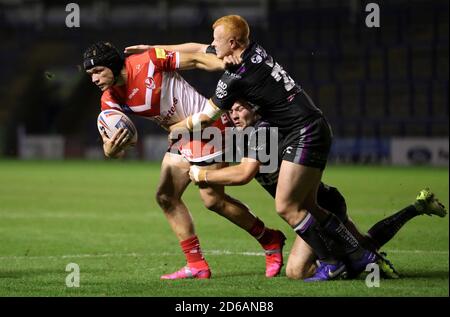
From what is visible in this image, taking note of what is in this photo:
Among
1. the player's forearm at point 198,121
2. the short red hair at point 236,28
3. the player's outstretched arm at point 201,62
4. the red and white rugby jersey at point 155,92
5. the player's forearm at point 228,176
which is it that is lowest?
the player's forearm at point 228,176

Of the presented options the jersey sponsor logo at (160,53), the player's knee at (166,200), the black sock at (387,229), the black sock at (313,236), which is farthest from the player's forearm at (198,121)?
the black sock at (387,229)

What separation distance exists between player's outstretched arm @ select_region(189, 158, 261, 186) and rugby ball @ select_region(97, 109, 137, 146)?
2.22 ft

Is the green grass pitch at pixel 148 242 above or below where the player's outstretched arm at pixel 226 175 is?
below

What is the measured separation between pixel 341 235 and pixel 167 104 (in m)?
1.97

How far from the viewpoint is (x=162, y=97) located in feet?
26.5

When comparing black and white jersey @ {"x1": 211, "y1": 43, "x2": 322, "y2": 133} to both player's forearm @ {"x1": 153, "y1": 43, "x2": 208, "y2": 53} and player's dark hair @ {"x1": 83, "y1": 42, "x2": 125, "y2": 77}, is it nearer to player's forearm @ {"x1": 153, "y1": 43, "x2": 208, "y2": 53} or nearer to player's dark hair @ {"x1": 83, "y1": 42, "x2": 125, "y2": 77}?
player's forearm @ {"x1": 153, "y1": 43, "x2": 208, "y2": 53}

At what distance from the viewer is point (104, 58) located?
308 inches

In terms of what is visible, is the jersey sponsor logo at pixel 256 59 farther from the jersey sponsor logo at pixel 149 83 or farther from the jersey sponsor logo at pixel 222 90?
the jersey sponsor logo at pixel 149 83

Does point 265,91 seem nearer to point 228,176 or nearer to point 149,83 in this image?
point 228,176

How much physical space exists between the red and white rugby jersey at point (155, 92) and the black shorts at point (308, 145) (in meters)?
1.13

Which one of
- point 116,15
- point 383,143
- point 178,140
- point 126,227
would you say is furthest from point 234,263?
point 116,15

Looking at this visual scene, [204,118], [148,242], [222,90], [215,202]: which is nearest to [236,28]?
[222,90]

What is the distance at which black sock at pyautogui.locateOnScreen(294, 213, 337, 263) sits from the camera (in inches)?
290

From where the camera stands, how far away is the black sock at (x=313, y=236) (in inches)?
290
